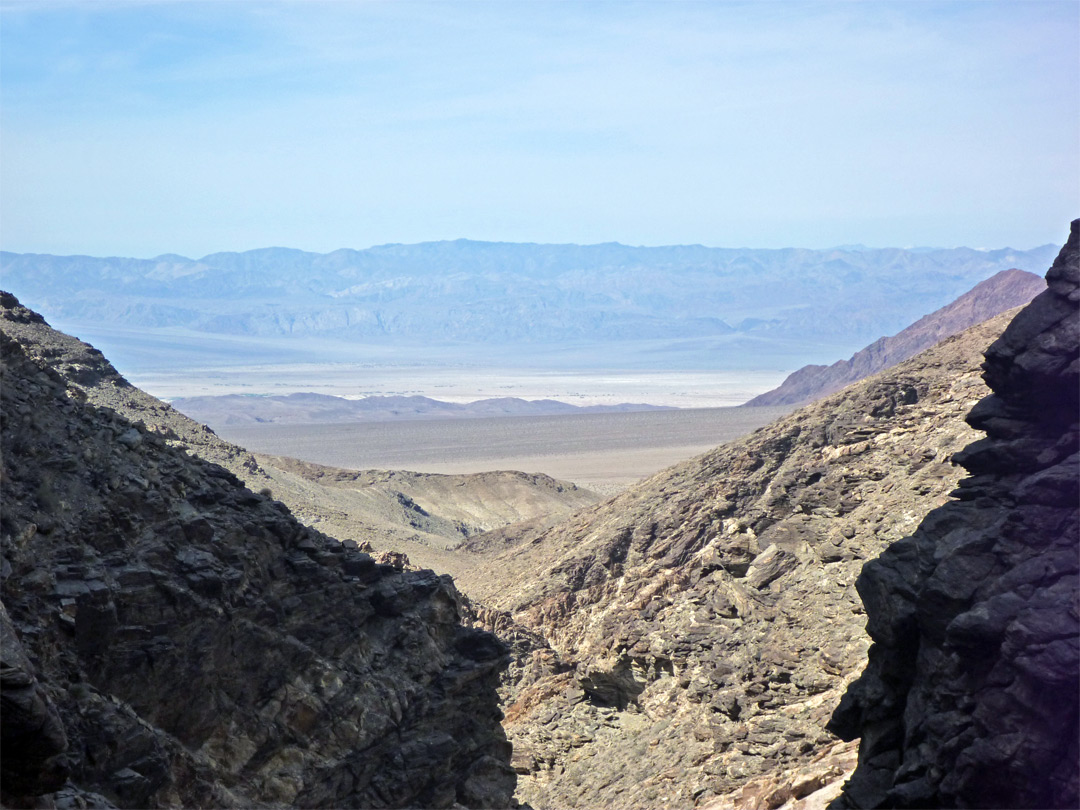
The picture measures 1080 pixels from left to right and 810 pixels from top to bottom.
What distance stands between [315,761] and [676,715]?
11818mm

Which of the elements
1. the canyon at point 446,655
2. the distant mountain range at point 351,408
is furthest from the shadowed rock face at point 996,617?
the distant mountain range at point 351,408

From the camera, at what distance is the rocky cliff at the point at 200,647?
13.0 m

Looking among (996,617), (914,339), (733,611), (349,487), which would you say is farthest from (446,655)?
(914,339)

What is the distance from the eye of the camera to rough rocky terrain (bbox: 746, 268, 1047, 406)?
13012 cm

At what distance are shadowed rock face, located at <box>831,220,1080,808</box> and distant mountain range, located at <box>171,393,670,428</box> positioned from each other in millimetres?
140297

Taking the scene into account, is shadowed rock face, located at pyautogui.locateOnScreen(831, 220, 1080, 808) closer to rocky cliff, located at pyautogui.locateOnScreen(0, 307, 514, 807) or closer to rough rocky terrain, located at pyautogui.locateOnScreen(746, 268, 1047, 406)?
rocky cliff, located at pyautogui.locateOnScreen(0, 307, 514, 807)

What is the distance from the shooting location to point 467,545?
56.2 meters

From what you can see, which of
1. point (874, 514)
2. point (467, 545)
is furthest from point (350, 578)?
point (467, 545)

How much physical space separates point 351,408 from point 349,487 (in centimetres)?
10029

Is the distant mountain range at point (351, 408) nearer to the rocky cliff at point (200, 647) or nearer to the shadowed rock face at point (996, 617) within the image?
the rocky cliff at point (200, 647)

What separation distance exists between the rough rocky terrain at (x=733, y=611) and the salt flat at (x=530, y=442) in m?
45.7

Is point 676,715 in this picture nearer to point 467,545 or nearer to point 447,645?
point 447,645

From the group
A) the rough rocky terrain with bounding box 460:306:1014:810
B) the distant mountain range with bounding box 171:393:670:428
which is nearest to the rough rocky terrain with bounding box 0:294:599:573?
the rough rocky terrain with bounding box 460:306:1014:810

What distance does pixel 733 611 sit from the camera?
1107 inches
